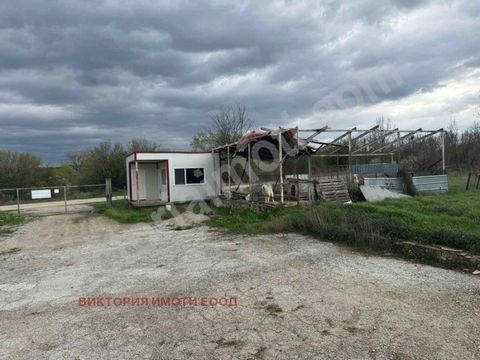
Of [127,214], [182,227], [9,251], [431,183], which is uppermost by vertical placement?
[431,183]

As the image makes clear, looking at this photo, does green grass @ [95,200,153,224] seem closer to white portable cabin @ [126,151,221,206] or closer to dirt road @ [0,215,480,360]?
white portable cabin @ [126,151,221,206]

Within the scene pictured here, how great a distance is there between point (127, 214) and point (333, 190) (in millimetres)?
9247

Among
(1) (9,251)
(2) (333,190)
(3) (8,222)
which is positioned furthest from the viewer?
(3) (8,222)

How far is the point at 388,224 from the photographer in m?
7.28

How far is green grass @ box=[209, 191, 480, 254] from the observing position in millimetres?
6434

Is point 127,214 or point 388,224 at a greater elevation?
point 388,224

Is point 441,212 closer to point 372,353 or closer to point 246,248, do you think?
point 246,248

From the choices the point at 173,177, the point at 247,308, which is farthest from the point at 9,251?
the point at 173,177

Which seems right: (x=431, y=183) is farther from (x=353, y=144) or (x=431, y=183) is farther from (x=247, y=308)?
(x=247, y=308)

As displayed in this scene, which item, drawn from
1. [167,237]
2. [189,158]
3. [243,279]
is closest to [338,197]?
[167,237]

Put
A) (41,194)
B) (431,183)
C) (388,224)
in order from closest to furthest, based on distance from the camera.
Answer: (388,224), (431,183), (41,194)

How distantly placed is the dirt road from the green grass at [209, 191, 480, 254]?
731mm

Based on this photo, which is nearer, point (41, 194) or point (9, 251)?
point (9, 251)

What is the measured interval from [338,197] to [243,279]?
766cm
